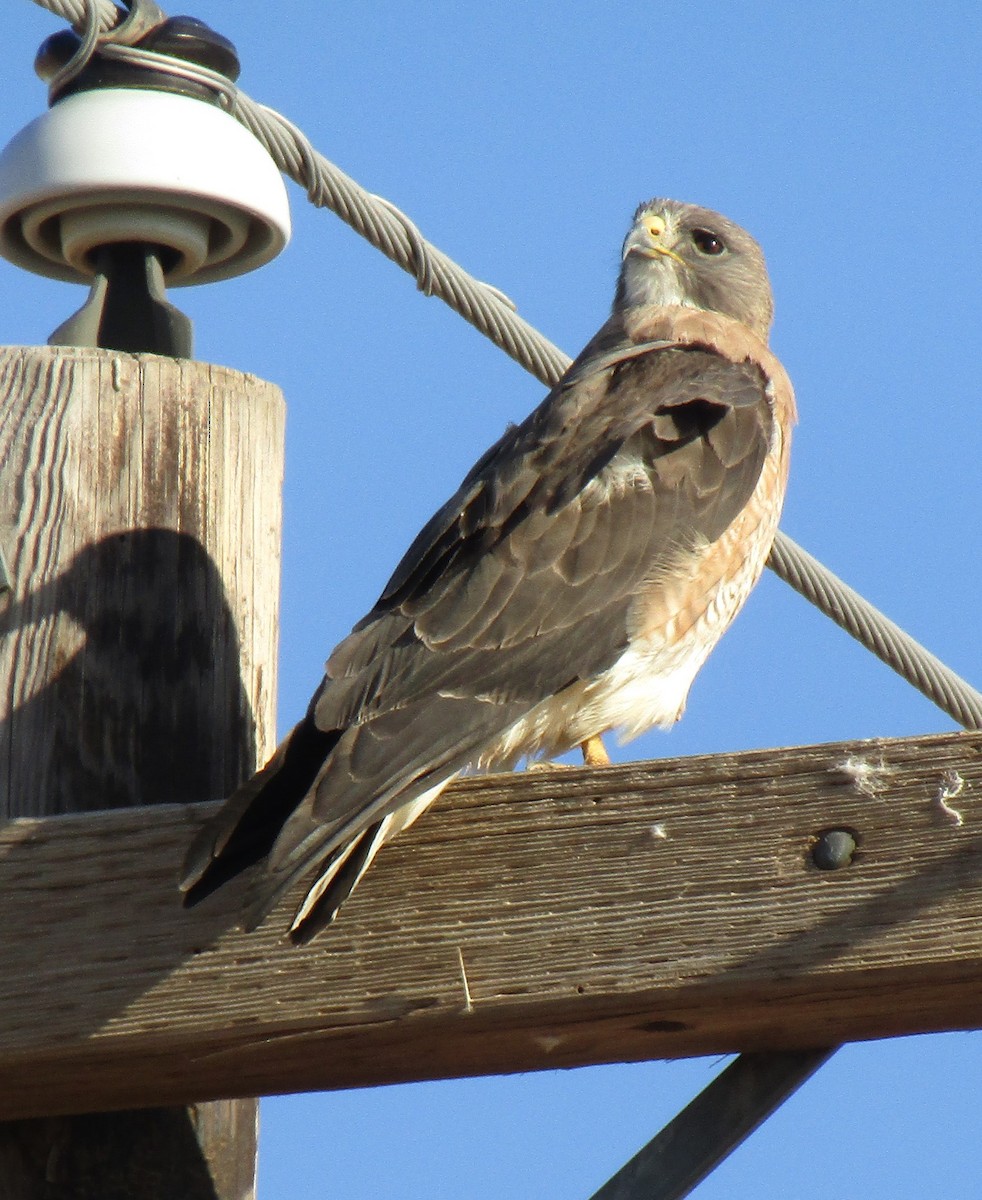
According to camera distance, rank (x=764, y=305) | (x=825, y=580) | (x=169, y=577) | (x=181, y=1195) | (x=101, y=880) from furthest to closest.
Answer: (x=764, y=305) < (x=825, y=580) < (x=169, y=577) < (x=181, y=1195) < (x=101, y=880)

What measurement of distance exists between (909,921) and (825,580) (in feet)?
6.37

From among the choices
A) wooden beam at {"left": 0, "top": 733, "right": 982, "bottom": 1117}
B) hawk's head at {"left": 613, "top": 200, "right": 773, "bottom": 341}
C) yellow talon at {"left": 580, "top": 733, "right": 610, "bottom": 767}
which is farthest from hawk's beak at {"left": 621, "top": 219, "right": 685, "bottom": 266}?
wooden beam at {"left": 0, "top": 733, "right": 982, "bottom": 1117}

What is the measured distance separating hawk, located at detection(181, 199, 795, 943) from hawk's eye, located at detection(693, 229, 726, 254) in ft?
3.31

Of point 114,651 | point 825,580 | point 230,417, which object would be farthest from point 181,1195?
point 825,580

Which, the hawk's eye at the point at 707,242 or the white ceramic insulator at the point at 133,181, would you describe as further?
the hawk's eye at the point at 707,242

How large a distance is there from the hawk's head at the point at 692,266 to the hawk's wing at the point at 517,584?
0.99 m

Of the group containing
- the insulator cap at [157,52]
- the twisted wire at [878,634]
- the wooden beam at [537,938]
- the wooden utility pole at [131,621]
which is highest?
the insulator cap at [157,52]

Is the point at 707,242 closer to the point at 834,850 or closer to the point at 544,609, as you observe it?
the point at 544,609

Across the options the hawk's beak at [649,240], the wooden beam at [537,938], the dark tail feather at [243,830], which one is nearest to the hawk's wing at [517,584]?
the dark tail feather at [243,830]

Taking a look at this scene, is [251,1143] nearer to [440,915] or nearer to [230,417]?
[440,915]

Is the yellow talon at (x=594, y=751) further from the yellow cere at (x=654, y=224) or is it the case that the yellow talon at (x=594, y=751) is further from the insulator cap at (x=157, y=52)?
the yellow cere at (x=654, y=224)

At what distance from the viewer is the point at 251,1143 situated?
283 cm

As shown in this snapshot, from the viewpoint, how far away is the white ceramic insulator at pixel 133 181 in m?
3.04

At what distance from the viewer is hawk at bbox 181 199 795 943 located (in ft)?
7.75
